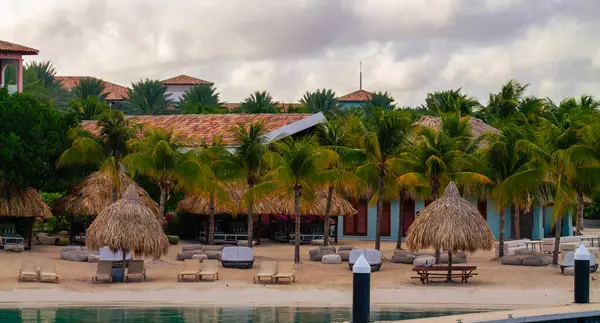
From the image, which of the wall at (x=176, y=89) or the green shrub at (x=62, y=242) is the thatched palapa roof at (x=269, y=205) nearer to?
the green shrub at (x=62, y=242)

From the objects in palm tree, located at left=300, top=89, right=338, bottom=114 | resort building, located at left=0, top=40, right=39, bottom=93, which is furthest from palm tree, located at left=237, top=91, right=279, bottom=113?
resort building, located at left=0, top=40, right=39, bottom=93

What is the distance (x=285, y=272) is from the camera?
2933cm

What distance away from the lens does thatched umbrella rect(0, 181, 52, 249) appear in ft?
117

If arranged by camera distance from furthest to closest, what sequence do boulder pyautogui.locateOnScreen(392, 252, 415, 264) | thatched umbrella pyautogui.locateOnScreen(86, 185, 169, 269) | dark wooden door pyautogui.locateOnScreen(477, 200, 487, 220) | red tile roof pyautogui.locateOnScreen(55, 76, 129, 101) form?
red tile roof pyautogui.locateOnScreen(55, 76, 129, 101) < dark wooden door pyautogui.locateOnScreen(477, 200, 487, 220) < boulder pyautogui.locateOnScreen(392, 252, 415, 264) < thatched umbrella pyautogui.locateOnScreen(86, 185, 169, 269)

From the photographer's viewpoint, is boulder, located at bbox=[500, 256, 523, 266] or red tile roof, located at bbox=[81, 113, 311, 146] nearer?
boulder, located at bbox=[500, 256, 523, 266]

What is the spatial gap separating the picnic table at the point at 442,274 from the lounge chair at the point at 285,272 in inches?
130

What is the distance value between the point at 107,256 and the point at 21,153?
276 inches

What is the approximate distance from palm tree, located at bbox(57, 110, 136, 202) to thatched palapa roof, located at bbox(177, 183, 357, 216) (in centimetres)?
398

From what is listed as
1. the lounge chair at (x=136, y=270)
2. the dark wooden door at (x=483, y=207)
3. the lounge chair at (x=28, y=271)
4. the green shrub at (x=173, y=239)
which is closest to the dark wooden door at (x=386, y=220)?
the dark wooden door at (x=483, y=207)

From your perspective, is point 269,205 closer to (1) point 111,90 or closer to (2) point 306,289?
(2) point 306,289

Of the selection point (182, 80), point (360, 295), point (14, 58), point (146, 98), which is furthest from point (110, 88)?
point (360, 295)

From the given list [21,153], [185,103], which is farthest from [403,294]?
[185,103]

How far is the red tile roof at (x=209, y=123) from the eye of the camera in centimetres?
4284

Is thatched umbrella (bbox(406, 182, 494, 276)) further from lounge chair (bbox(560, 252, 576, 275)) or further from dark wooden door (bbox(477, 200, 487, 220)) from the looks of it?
dark wooden door (bbox(477, 200, 487, 220))
